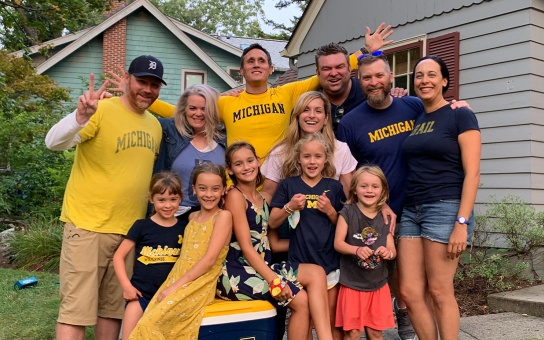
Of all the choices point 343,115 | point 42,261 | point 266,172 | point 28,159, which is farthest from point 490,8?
point 28,159

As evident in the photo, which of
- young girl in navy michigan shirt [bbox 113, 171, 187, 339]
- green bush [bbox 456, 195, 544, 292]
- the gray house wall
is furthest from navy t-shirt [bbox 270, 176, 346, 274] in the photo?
the gray house wall

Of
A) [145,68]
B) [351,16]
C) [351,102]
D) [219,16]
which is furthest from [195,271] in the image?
[219,16]

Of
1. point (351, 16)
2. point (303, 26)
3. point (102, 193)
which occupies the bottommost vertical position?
point (102, 193)

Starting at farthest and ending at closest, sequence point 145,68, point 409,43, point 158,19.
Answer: point 158,19
point 409,43
point 145,68

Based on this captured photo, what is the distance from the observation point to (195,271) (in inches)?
124

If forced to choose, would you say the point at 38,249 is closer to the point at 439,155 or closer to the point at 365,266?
the point at 365,266

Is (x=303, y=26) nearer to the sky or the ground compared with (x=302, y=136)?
nearer to the sky

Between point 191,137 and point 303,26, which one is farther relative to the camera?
point 303,26

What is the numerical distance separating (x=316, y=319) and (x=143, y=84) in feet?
5.98

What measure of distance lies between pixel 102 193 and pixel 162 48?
15731mm

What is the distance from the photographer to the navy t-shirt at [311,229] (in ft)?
11.1

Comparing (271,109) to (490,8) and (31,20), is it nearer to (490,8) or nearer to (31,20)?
(490,8)

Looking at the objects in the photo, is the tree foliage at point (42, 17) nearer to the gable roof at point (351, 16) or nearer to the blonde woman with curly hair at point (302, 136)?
the gable roof at point (351, 16)

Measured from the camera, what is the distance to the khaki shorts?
327 cm
